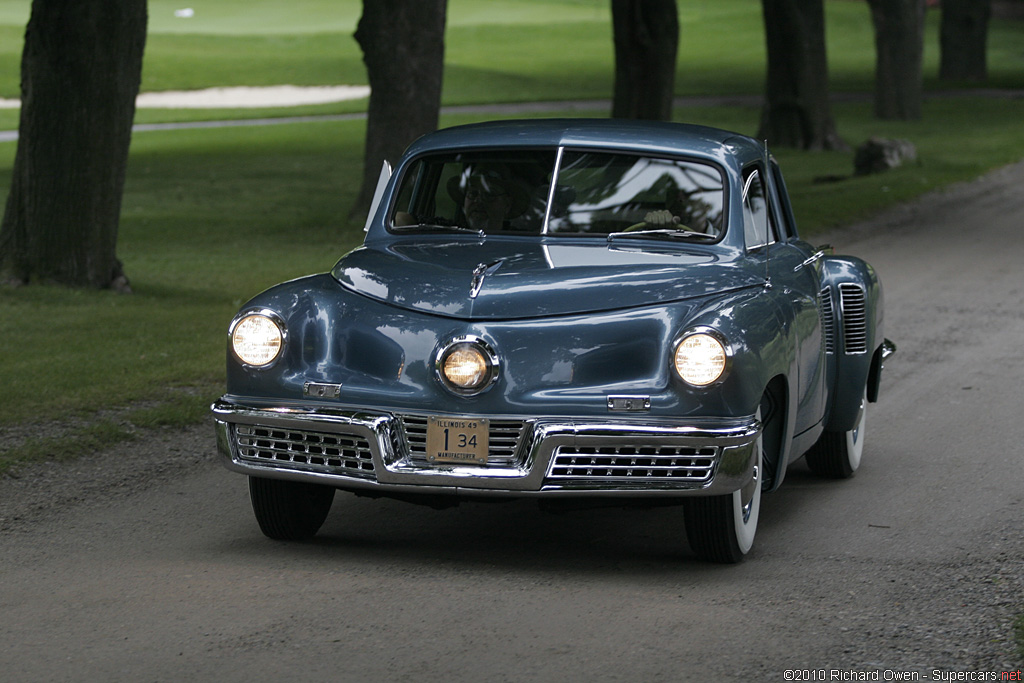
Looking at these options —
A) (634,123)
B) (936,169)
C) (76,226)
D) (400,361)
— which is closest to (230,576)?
(400,361)

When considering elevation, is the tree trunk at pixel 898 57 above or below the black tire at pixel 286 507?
below

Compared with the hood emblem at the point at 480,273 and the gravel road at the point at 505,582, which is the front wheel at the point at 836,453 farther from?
the hood emblem at the point at 480,273

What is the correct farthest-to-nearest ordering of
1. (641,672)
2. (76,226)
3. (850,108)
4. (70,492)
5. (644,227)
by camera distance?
1. (850,108)
2. (76,226)
3. (70,492)
4. (644,227)
5. (641,672)

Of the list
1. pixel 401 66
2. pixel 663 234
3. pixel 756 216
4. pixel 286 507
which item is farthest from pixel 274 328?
pixel 401 66

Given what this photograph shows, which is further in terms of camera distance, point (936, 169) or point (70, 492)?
point (936, 169)

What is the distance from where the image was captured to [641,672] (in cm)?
434

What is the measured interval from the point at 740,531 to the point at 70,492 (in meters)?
3.11

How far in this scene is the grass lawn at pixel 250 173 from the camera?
30.9 ft

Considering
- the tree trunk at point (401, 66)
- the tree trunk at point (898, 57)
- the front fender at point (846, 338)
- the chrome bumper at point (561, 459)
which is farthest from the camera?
the tree trunk at point (898, 57)

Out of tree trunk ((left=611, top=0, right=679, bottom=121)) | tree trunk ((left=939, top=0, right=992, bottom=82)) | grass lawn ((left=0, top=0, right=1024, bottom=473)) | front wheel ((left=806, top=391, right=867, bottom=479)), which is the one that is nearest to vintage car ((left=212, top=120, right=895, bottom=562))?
front wheel ((left=806, top=391, right=867, bottom=479))

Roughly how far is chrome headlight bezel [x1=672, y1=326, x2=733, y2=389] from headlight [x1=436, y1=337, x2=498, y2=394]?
0.64 m

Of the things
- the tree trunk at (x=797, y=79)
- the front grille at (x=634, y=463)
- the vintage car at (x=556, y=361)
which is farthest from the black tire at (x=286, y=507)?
the tree trunk at (x=797, y=79)

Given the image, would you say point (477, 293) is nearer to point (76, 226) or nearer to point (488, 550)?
point (488, 550)

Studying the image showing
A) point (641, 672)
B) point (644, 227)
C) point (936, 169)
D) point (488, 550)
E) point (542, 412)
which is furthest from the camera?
point (936, 169)
